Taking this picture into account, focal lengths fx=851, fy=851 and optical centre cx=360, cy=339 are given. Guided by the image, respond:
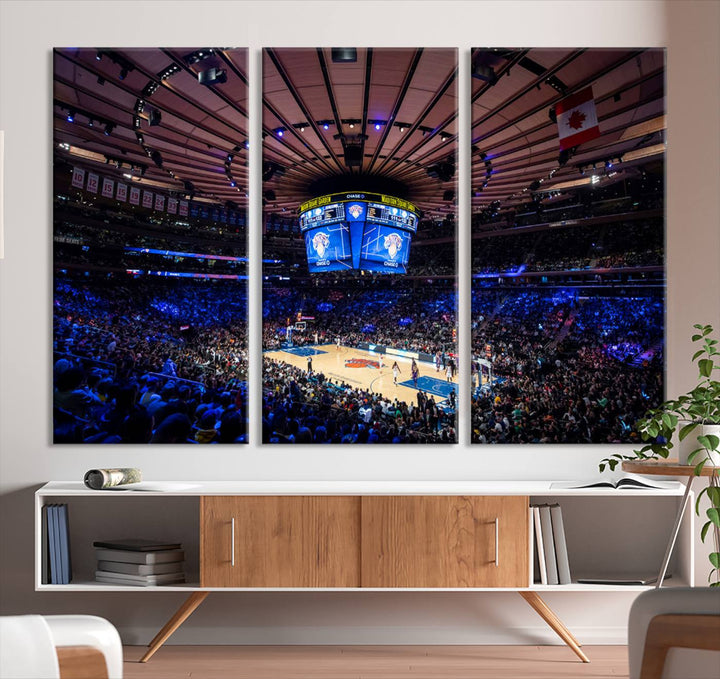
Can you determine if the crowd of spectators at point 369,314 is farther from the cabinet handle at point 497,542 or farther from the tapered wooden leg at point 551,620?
the tapered wooden leg at point 551,620

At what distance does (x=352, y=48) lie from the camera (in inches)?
149

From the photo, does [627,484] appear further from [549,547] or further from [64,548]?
[64,548]

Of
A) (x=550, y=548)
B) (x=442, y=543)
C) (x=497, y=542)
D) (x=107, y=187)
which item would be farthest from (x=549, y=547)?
(x=107, y=187)

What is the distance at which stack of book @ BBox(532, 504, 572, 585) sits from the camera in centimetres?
346

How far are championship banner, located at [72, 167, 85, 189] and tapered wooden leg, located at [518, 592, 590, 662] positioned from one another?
2.59 m

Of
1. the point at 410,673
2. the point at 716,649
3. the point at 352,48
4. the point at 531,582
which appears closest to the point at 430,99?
the point at 352,48

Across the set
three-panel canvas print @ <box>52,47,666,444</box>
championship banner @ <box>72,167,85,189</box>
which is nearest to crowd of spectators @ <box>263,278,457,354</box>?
three-panel canvas print @ <box>52,47,666,444</box>

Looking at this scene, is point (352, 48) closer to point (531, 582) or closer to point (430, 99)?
point (430, 99)

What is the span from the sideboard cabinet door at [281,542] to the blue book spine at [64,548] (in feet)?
1.87

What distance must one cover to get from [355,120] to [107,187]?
1.14 metres

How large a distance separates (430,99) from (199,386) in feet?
5.36

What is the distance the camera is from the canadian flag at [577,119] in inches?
148

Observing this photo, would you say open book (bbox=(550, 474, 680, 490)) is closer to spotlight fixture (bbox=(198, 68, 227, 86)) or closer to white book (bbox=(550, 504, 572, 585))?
white book (bbox=(550, 504, 572, 585))

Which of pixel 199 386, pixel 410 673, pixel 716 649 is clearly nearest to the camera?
pixel 716 649
